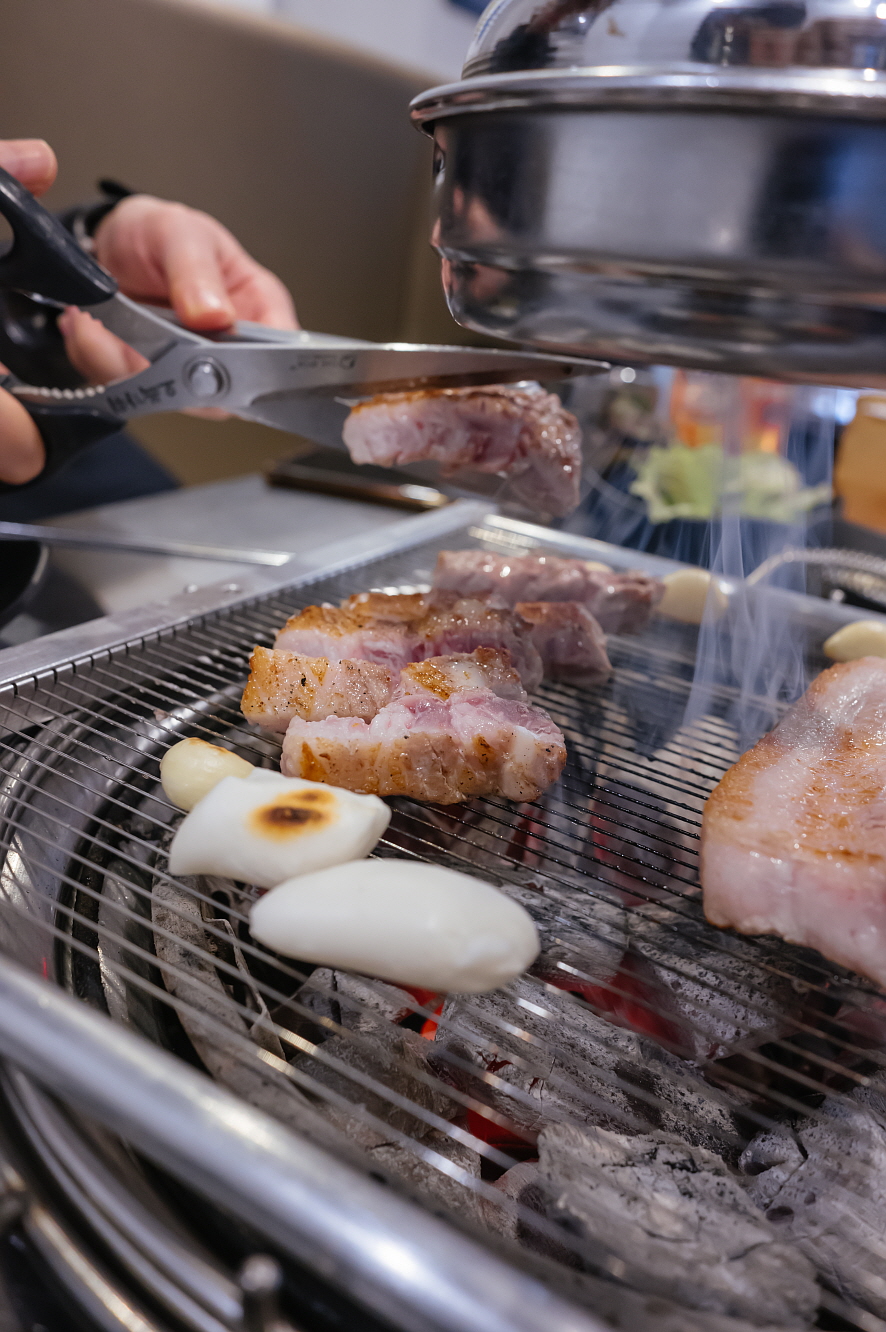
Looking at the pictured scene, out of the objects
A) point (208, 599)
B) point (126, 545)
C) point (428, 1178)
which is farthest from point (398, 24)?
point (428, 1178)

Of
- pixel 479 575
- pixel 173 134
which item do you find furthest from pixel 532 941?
pixel 173 134

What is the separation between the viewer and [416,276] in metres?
5.45

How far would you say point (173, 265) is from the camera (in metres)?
2.20

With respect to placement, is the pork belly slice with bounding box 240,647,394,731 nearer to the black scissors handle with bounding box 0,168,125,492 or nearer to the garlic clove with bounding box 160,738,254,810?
the garlic clove with bounding box 160,738,254,810

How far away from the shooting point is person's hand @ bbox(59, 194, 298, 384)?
6.75 feet

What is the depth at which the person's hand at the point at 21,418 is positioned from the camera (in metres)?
1.76

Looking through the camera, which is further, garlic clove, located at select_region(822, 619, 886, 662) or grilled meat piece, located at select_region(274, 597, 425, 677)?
garlic clove, located at select_region(822, 619, 886, 662)

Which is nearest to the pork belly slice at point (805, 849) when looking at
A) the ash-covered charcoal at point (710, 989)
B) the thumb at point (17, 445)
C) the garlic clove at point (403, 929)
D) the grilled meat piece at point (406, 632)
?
the ash-covered charcoal at point (710, 989)

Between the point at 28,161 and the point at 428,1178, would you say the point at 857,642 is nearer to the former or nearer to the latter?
the point at 428,1178

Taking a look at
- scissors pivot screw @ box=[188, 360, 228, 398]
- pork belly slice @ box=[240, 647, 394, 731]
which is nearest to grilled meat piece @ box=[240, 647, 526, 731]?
pork belly slice @ box=[240, 647, 394, 731]

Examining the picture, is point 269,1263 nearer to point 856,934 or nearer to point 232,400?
point 856,934

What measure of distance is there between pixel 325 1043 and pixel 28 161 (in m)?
1.92

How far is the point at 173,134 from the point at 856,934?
4.12 metres

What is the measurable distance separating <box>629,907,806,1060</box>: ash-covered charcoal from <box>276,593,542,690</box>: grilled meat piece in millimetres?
554
